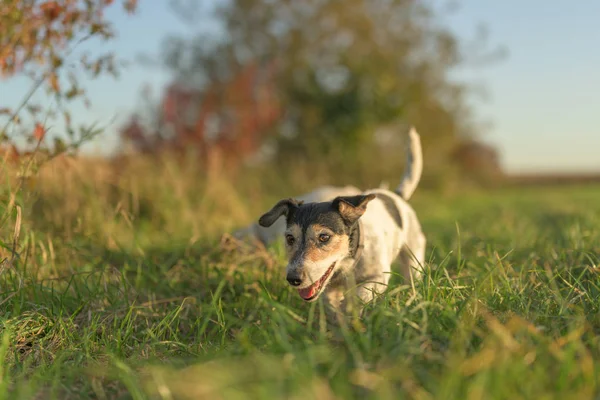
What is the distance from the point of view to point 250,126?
18281mm

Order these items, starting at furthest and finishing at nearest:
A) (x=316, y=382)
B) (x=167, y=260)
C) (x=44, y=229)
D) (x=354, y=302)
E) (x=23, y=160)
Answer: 1. (x=44, y=229)
2. (x=167, y=260)
3. (x=23, y=160)
4. (x=354, y=302)
5. (x=316, y=382)

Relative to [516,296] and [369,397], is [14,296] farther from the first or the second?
[516,296]

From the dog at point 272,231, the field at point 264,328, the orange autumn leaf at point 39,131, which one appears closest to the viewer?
the field at point 264,328

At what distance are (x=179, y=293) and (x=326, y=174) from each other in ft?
42.9

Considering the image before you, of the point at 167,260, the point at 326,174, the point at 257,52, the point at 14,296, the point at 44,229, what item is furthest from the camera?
the point at 257,52

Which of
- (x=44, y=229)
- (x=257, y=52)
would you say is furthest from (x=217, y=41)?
(x=44, y=229)

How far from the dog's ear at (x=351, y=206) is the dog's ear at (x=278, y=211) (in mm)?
345

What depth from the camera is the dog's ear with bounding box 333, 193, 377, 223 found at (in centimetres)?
375

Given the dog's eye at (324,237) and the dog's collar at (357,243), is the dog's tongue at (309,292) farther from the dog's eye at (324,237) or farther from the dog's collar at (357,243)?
the dog's collar at (357,243)

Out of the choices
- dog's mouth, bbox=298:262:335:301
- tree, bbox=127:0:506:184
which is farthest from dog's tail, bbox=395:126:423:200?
tree, bbox=127:0:506:184

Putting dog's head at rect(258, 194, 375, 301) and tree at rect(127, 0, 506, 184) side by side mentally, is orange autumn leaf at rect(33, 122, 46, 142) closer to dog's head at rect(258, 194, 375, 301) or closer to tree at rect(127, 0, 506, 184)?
dog's head at rect(258, 194, 375, 301)

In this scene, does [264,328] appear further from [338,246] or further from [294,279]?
[338,246]

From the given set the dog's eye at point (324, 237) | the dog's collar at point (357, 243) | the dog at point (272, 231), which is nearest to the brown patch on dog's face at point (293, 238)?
the dog's eye at point (324, 237)

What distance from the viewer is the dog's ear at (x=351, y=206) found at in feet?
12.3
